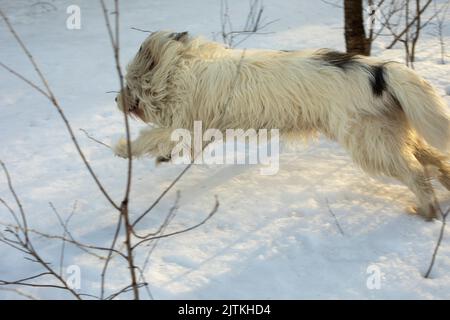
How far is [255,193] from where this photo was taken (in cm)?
415

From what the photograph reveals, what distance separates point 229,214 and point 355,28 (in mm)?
2279

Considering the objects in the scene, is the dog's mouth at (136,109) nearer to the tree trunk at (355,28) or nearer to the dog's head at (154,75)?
the dog's head at (154,75)

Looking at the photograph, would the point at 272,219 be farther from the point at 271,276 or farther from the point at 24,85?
the point at 24,85

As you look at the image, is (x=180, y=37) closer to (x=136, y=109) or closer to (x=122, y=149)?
(x=136, y=109)

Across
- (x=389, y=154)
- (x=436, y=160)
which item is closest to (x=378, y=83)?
(x=389, y=154)

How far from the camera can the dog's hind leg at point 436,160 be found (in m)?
3.97

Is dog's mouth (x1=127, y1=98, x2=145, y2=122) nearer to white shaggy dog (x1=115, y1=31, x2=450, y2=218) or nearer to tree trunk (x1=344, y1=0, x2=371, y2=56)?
white shaggy dog (x1=115, y1=31, x2=450, y2=218)

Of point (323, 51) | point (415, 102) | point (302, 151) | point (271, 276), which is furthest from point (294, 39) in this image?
point (271, 276)

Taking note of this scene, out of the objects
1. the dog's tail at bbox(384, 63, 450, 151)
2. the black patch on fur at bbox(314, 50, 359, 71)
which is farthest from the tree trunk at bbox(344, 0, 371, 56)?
the dog's tail at bbox(384, 63, 450, 151)

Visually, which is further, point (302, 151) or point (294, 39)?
point (294, 39)

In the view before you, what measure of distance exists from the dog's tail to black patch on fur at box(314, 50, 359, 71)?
25cm

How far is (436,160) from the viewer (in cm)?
399
